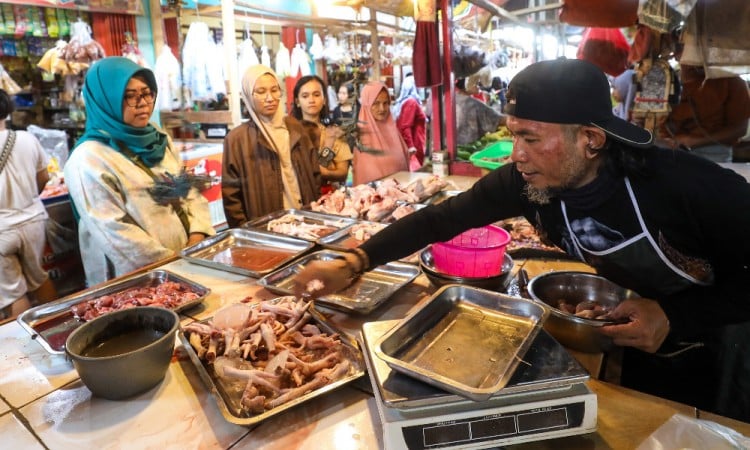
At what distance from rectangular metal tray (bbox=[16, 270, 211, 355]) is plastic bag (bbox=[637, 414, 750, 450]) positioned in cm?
174

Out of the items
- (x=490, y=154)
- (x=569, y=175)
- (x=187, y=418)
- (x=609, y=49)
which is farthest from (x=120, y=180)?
(x=609, y=49)

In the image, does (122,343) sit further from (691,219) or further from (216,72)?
(216,72)

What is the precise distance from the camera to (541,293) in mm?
2014

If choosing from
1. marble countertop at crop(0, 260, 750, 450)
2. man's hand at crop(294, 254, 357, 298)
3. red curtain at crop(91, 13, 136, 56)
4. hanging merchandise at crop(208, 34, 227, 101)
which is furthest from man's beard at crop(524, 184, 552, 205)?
red curtain at crop(91, 13, 136, 56)

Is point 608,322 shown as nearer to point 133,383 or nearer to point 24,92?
point 133,383

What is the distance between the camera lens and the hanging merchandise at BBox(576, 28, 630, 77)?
6.18 meters

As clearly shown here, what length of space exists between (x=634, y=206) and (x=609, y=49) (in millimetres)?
5477

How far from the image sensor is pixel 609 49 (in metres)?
6.19

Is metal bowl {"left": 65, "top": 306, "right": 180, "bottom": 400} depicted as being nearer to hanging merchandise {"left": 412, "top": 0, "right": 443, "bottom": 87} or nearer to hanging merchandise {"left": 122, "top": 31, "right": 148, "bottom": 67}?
hanging merchandise {"left": 412, "top": 0, "right": 443, "bottom": 87}

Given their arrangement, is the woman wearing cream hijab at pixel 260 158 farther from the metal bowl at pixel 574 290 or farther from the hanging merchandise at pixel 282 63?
the hanging merchandise at pixel 282 63

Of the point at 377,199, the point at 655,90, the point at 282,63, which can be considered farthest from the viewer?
the point at 282,63

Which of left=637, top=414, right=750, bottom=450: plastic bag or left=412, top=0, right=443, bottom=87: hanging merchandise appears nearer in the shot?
left=637, top=414, right=750, bottom=450: plastic bag

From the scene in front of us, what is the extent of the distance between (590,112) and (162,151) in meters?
2.78

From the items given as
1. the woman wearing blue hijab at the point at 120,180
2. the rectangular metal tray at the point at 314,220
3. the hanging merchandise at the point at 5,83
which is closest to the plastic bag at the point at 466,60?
the rectangular metal tray at the point at 314,220
